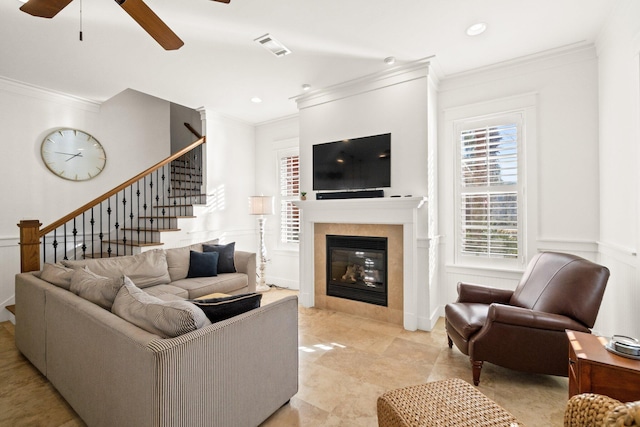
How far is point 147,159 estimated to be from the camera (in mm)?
5094

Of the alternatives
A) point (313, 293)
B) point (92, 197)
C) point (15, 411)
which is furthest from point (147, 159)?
point (15, 411)

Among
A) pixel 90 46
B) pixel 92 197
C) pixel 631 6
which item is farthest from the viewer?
pixel 92 197

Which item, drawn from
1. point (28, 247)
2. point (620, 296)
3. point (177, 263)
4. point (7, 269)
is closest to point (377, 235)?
point (620, 296)

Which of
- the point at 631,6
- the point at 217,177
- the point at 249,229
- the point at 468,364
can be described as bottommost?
the point at 468,364

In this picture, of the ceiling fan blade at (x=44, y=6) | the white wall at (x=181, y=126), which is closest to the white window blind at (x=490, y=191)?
the ceiling fan blade at (x=44, y=6)

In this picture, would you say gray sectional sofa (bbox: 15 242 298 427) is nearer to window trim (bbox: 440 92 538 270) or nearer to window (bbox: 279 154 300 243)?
window trim (bbox: 440 92 538 270)

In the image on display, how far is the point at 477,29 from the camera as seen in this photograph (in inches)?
104

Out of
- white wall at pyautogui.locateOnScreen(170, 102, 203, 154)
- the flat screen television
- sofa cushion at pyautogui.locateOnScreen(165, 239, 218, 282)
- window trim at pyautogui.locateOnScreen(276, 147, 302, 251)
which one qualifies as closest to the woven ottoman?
the flat screen television

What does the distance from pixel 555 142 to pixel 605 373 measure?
7.88ft

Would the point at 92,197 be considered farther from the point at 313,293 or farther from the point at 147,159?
the point at 313,293

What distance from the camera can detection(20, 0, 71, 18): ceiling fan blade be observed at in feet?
5.40

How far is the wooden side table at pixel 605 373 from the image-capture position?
1423mm

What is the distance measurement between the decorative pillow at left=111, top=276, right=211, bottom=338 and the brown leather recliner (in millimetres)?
1932

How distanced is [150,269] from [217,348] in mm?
2357
